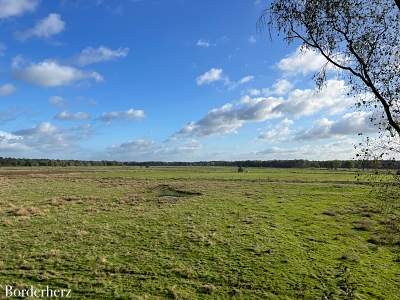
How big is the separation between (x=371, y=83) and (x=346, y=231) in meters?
22.1

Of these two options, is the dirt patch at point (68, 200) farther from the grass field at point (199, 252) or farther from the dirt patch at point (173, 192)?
the dirt patch at point (173, 192)

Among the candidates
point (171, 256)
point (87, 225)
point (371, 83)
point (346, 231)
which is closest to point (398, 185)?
point (371, 83)

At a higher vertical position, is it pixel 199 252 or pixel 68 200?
pixel 68 200

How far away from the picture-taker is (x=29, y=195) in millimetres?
50031

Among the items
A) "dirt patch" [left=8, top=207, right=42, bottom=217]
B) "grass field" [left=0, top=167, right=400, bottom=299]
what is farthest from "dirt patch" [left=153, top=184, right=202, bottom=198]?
"dirt patch" [left=8, top=207, right=42, bottom=217]

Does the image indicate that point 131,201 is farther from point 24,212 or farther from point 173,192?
point 173,192

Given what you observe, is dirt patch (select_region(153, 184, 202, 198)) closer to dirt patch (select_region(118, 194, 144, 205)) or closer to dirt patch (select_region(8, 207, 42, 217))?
dirt patch (select_region(118, 194, 144, 205))

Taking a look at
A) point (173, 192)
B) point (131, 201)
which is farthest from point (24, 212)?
point (173, 192)

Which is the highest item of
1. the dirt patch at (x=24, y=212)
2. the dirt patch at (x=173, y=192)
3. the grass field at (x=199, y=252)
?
the dirt patch at (x=24, y=212)

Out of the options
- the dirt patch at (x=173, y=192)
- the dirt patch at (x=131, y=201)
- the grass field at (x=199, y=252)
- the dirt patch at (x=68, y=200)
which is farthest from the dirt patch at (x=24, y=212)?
the dirt patch at (x=173, y=192)

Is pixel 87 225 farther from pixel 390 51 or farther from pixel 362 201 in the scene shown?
pixel 362 201

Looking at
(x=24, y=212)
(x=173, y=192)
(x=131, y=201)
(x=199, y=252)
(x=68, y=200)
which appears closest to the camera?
(x=199, y=252)

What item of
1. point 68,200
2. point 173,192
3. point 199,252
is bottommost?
point 199,252

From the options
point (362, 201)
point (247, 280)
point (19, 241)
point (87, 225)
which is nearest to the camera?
point (247, 280)
